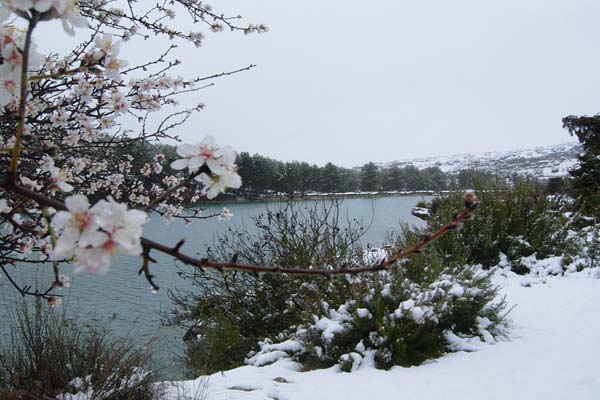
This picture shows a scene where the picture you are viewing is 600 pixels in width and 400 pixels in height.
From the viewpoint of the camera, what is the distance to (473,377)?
289cm

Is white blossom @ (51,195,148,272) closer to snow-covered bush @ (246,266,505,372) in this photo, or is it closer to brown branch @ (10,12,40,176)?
brown branch @ (10,12,40,176)

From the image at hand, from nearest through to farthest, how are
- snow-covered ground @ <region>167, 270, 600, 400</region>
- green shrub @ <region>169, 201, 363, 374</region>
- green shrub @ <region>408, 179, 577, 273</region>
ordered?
snow-covered ground @ <region>167, 270, 600, 400</region>, green shrub @ <region>169, 201, 363, 374</region>, green shrub @ <region>408, 179, 577, 273</region>

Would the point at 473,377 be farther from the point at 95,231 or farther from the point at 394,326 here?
the point at 95,231

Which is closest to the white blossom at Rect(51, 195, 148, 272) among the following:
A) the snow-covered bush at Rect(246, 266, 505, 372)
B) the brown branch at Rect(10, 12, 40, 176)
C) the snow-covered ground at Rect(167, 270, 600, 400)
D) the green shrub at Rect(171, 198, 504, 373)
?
the brown branch at Rect(10, 12, 40, 176)

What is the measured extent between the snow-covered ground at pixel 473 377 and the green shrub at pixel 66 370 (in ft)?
1.07

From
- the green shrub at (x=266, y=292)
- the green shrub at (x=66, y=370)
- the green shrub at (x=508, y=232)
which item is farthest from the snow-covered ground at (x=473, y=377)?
the green shrub at (x=508, y=232)

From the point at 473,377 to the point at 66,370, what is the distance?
2805mm

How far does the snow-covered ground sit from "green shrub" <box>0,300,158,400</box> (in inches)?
12.9

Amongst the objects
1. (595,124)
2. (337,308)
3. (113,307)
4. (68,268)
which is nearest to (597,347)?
(337,308)

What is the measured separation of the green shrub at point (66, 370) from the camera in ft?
8.18

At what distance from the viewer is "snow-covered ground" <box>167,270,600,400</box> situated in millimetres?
2641

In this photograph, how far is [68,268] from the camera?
9344 mm

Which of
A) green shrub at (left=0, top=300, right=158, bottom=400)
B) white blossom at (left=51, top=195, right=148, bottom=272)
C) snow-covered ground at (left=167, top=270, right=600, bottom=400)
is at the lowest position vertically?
snow-covered ground at (left=167, top=270, right=600, bottom=400)

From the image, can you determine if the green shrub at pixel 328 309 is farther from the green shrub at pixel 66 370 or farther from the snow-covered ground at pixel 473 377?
the green shrub at pixel 66 370
